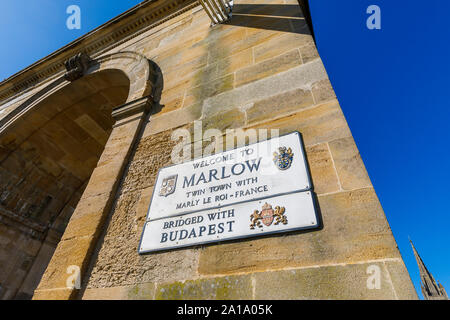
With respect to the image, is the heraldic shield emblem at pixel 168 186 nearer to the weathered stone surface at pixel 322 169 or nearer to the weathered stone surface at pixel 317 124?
the weathered stone surface at pixel 317 124

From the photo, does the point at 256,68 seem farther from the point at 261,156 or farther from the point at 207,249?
the point at 207,249

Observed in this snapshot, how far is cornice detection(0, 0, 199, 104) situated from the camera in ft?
15.4

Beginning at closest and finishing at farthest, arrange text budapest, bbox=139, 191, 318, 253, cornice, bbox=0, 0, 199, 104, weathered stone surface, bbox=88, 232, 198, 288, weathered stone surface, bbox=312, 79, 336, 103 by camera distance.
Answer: text budapest, bbox=139, 191, 318, 253
weathered stone surface, bbox=88, 232, 198, 288
weathered stone surface, bbox=312, 79, 336, 103
cornice, bbox=0, 0, 199, 104

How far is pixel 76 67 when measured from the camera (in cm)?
429

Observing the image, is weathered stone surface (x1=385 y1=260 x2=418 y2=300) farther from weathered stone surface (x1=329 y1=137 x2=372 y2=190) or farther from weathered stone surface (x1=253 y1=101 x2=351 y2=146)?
weathered stone surface (x1=253 y1=101 x2=351 y2=146)

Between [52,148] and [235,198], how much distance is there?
17.6 feet

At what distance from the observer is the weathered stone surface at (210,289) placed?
42.6 inches

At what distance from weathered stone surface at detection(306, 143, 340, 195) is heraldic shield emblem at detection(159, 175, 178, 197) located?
0.97 m

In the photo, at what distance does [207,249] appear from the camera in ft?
4.22

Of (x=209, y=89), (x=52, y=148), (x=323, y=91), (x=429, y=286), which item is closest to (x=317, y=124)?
(x=323, y=91)

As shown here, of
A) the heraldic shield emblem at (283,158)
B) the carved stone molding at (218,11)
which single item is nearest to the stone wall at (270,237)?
the heraldic shield emblem at (283,158)

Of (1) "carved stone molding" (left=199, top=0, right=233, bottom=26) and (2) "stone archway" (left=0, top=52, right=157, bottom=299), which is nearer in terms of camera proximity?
(1) "carved stone molding" (left=199, top=0, right=233, bottom=26)

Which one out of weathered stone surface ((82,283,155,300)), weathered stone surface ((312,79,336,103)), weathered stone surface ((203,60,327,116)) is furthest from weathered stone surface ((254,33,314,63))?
weathered stone surface ((82,283,155,300))

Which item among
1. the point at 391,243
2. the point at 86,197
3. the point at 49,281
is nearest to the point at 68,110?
the point at 86,197
